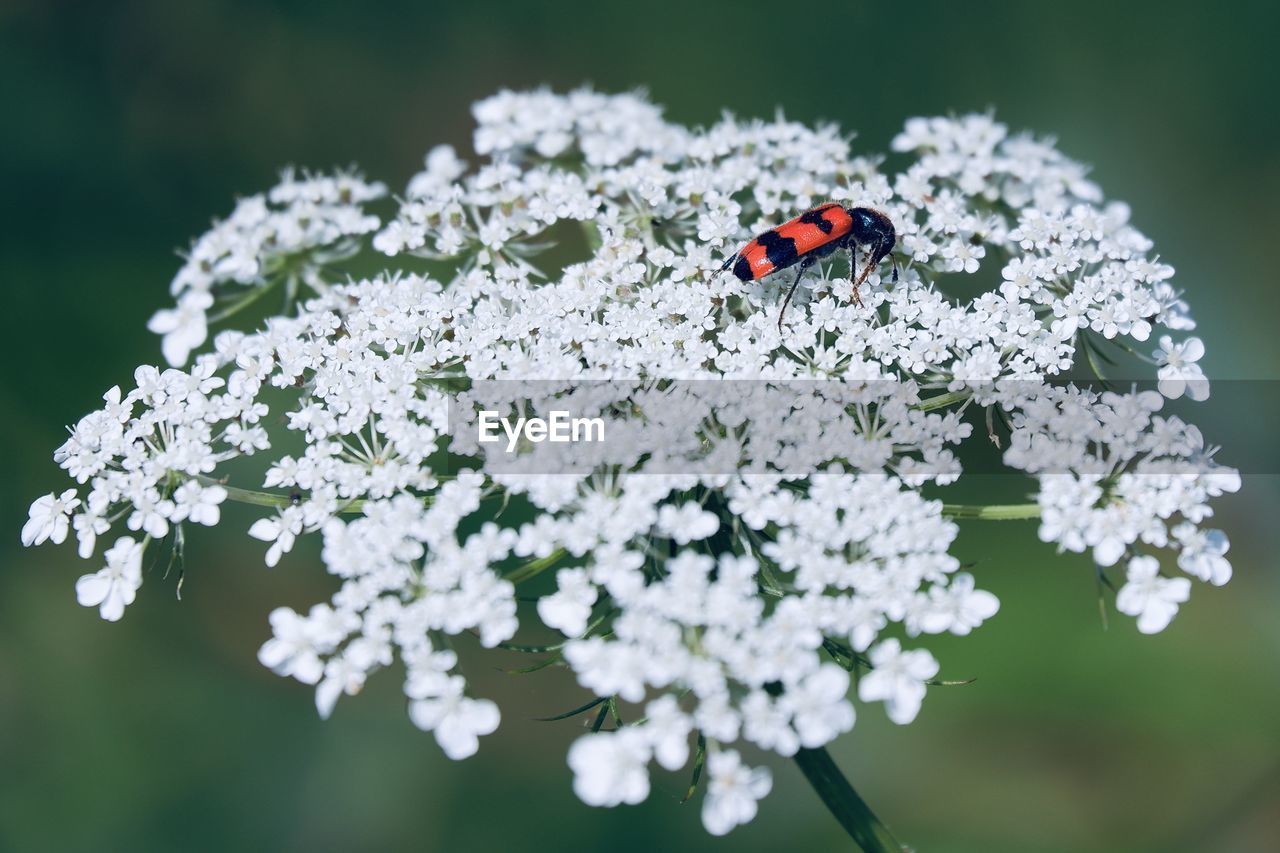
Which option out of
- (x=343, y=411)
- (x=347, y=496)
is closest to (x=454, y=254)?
(x=343, y=411)

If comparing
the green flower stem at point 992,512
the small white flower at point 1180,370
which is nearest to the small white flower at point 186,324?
the green flower stem at point 992,512

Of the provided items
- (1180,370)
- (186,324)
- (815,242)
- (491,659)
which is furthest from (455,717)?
(491,659)

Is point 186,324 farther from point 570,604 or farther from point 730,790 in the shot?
point 730,790

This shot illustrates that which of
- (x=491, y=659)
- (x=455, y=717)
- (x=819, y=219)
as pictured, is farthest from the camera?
(x=491, y=659)

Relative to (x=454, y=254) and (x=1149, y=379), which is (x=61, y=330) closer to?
(x=454, y=254)

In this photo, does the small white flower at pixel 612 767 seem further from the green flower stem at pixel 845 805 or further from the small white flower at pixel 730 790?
the green flower stem at pixel 845 805

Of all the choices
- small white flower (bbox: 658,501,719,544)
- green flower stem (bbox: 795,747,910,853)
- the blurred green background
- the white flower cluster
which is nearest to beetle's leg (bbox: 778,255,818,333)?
small white flower (bbox: 658,501,719,544)
